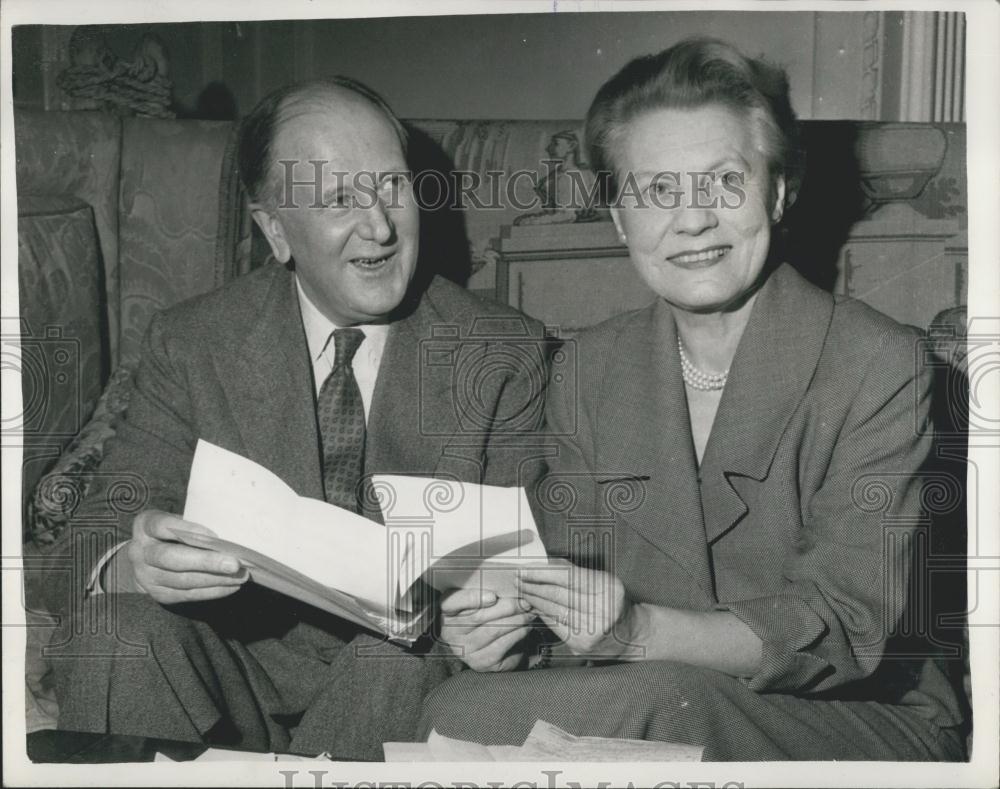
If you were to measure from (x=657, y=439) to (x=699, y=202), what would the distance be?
1.05 ft

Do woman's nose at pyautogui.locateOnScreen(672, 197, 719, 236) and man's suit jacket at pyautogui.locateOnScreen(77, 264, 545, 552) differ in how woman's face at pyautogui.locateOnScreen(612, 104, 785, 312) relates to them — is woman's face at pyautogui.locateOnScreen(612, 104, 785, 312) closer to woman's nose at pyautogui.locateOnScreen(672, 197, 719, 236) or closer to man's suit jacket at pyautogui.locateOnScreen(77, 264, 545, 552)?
woman's nose at pyautogui.locateOnScreen(672, 197, 719, 236)

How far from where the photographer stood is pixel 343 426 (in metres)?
1.45

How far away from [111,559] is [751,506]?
0.88m

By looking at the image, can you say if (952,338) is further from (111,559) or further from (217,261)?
(111,559)

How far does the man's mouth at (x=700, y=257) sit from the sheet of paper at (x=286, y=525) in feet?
1.73

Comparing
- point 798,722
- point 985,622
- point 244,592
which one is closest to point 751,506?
point 798,722

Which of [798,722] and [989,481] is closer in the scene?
[798,722]

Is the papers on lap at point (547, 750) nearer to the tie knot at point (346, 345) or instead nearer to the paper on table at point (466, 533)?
the paper on table at point (466, 533)

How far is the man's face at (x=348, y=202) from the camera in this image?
1.42 metres

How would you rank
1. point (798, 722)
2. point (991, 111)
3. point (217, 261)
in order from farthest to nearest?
1. point (217, 261)
2. point (991, 111)
3. point (798, 722)

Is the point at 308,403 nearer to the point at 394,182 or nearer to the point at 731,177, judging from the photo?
the point at 394,182

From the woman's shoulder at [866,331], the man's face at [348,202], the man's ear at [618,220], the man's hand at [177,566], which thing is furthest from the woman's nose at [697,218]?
the man's hand at [177,566]

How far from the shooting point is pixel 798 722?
1306 millimetres

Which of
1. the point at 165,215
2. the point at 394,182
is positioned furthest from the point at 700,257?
the point at 165,215
